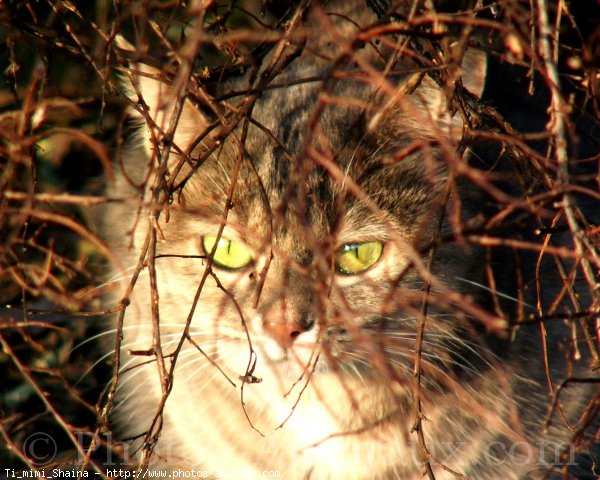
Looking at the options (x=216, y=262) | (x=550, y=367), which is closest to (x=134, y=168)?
(x=216, y=262)

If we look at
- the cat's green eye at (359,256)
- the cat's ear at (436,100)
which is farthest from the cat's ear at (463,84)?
the cat's green eye at (359,256)

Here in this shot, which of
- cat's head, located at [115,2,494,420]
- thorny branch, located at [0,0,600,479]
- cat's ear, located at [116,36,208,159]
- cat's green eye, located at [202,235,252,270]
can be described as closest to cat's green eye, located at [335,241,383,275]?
cat's head, located at [115,2,494,420]

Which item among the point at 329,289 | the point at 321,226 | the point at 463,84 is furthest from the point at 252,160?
the point at 463,84

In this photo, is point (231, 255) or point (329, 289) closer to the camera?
point (329, 289)

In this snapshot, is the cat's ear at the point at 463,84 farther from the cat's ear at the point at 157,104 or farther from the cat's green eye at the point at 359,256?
the cat's ear at the point at 157,104

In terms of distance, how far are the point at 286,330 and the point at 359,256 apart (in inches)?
11.3

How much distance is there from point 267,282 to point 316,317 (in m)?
0.15

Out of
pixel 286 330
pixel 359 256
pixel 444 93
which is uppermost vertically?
pixel 444 93

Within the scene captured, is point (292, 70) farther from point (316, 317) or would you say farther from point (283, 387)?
point (283, 387)

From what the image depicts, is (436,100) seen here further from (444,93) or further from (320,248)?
(320,248)

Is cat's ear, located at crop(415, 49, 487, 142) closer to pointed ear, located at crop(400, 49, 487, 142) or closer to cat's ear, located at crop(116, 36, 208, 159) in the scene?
pointed ear, located at crop(400, 49, 487, 142)

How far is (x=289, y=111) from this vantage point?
1.65 meters

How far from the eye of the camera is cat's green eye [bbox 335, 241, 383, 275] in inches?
63.8

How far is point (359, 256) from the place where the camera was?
1.63 metres
